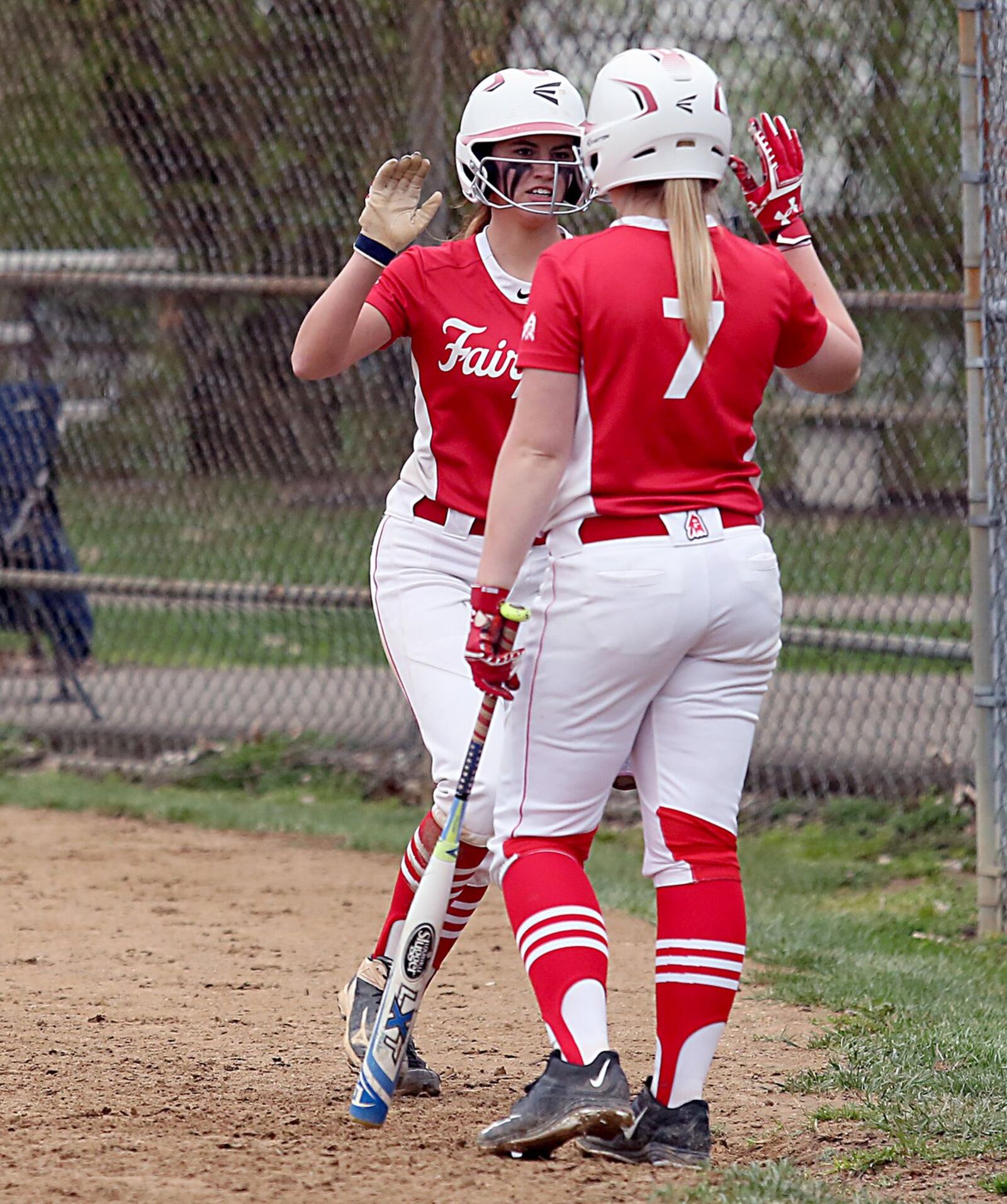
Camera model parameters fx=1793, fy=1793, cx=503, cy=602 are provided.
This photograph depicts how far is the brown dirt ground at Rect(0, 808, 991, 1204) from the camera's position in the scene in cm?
297

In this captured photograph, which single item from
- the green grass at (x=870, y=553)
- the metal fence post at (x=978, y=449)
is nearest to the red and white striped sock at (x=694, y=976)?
the metal fence post at (x=978, y=449)

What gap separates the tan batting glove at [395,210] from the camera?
11.4 feet

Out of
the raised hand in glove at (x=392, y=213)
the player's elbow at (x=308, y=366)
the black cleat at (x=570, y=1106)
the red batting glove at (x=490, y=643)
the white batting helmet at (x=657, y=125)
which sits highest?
the white batting helmet at (x=657, y=125)

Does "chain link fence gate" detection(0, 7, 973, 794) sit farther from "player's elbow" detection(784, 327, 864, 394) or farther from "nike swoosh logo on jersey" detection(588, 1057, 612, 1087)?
"nike swoosh logo on jersey" detection(588, 1057, 612, 1087)

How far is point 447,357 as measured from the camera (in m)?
3.65

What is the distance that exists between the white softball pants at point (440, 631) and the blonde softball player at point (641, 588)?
31 centimetres

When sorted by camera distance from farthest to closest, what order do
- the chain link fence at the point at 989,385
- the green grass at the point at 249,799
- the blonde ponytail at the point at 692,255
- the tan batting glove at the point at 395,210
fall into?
the green grass at the point at 249,799 < the chain link fence at the point at 989,385 < the tan batting glove at the point at 395,210 < the blonde ponytail at the point at 692,255

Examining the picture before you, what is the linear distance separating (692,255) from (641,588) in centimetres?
55

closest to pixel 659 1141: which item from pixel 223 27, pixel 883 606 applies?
pixel 883 606

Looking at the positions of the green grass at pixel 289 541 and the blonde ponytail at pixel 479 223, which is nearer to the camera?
the blonde ponytail at pixel 479 223

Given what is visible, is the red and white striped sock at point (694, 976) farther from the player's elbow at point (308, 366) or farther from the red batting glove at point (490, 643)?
the player's elbow at point (308, 366)

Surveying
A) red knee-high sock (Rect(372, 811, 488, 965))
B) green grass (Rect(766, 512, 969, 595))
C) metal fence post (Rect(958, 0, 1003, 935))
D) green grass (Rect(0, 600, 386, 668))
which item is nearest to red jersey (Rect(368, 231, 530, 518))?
red knee-high sock (Rect(372, 811, 488, 965))

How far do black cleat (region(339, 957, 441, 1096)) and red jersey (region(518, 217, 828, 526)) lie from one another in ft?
3.87

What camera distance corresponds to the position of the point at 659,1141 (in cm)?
304
